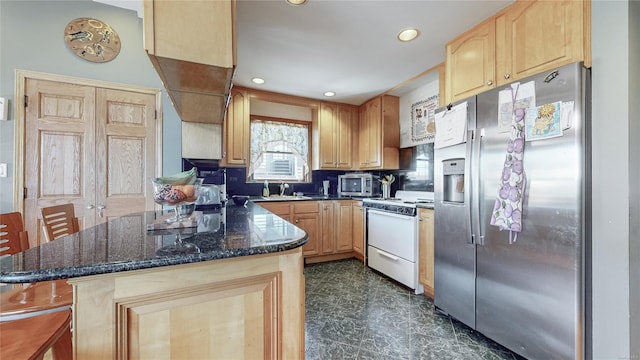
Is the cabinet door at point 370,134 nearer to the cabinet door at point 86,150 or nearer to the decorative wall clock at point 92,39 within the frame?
the cabinet door at point 86,150

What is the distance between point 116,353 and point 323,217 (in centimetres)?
274

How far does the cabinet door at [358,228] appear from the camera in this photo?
3.29 meters

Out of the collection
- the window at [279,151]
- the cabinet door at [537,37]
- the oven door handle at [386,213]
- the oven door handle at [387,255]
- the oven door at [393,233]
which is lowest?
the oven door handle at [387,255]

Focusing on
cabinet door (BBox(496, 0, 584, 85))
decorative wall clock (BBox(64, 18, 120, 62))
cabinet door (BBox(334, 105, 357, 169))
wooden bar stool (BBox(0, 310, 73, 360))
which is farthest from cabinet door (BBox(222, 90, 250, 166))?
cabinet door (BBox(496, 0, 584, 85))

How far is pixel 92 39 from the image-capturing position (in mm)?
2117

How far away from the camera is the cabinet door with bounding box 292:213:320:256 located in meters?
3.25

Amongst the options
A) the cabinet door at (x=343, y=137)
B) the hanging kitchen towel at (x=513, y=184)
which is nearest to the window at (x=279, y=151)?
the cabinet door at (x=343, y=137)

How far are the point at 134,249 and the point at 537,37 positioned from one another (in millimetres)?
2280

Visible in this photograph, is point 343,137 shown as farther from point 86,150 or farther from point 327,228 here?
point 86,150

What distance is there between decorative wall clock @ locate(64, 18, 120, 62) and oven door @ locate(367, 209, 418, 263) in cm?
304

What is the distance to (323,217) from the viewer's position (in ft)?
11.1

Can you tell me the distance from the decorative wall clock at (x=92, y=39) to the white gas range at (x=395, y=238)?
297 cm

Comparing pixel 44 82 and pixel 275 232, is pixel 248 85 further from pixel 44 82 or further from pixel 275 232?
pixel 275 232

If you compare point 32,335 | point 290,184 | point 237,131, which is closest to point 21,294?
point 32,335
